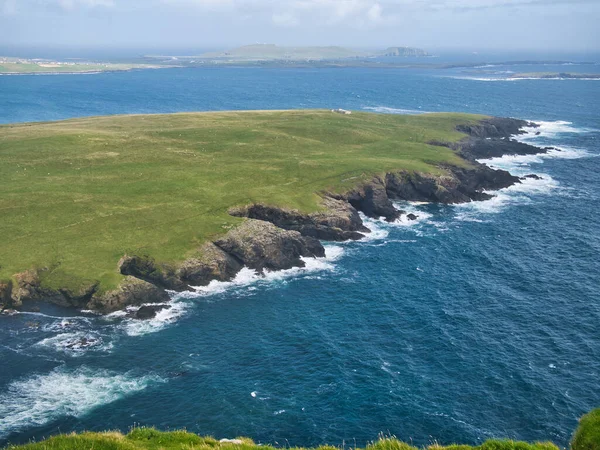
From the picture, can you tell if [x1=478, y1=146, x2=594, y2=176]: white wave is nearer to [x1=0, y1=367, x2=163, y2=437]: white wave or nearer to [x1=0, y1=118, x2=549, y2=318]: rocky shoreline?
[x1=0, y1=118, x2=549, y2=318]: rocky shoreline

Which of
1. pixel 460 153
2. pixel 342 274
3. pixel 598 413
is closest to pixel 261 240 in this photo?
pixel 342 274

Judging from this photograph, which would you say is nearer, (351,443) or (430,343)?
(351,443)

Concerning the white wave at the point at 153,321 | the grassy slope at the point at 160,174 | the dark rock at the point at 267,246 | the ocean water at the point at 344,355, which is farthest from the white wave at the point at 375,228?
the white wave at the point at 153,321

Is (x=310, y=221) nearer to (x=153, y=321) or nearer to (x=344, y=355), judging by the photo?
(x=153, y=321)

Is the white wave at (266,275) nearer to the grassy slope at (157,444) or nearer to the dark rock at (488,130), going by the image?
the grassy slope at (157,444)

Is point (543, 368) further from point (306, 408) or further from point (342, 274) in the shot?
point (342, 274)

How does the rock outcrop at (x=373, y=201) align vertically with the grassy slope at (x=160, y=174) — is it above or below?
below

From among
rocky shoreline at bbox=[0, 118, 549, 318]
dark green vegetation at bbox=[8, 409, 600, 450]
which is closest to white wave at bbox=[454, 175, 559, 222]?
rocky shoreline at bbox=[0, 118, 549, 318]
